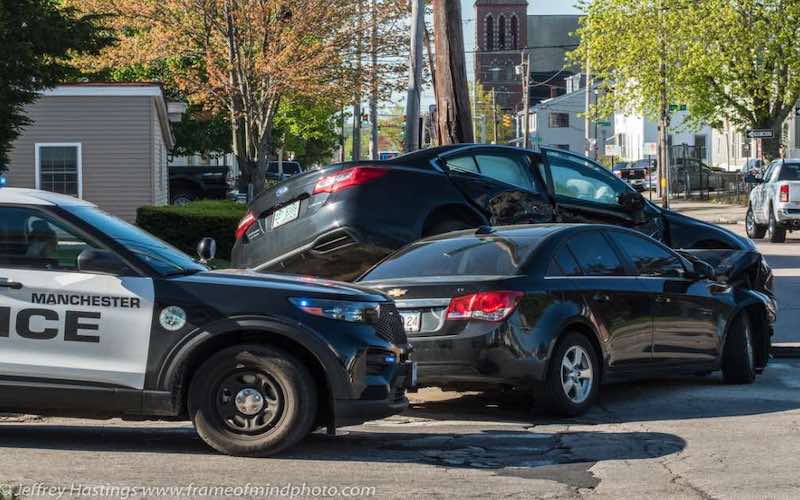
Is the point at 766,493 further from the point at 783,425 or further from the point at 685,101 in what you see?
the point at 685,101

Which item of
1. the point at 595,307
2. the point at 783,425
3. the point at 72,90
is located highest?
the point at 72,90

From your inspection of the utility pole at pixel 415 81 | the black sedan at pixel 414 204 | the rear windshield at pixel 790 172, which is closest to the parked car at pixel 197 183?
the rear windshield at pixel 790 172

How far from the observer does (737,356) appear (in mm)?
11477

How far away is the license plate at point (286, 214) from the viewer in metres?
12.6

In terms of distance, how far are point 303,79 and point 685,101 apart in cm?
2690

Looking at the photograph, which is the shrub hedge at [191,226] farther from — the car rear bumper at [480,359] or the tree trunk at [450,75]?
the car rear bumper at [480,359]

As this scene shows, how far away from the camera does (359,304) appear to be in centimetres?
788

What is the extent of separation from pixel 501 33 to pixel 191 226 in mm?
129005

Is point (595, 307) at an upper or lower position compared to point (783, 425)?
upper

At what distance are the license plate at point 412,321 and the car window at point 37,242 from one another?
240cm

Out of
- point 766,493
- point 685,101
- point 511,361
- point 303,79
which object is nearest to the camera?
point 766,493

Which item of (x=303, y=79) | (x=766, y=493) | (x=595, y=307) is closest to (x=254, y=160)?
(x=303, y=79)

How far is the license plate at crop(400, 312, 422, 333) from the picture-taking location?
30.6 feet

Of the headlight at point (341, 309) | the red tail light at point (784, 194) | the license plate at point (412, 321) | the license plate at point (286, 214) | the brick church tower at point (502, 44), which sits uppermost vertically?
the brick church tower at point (502, 44)
